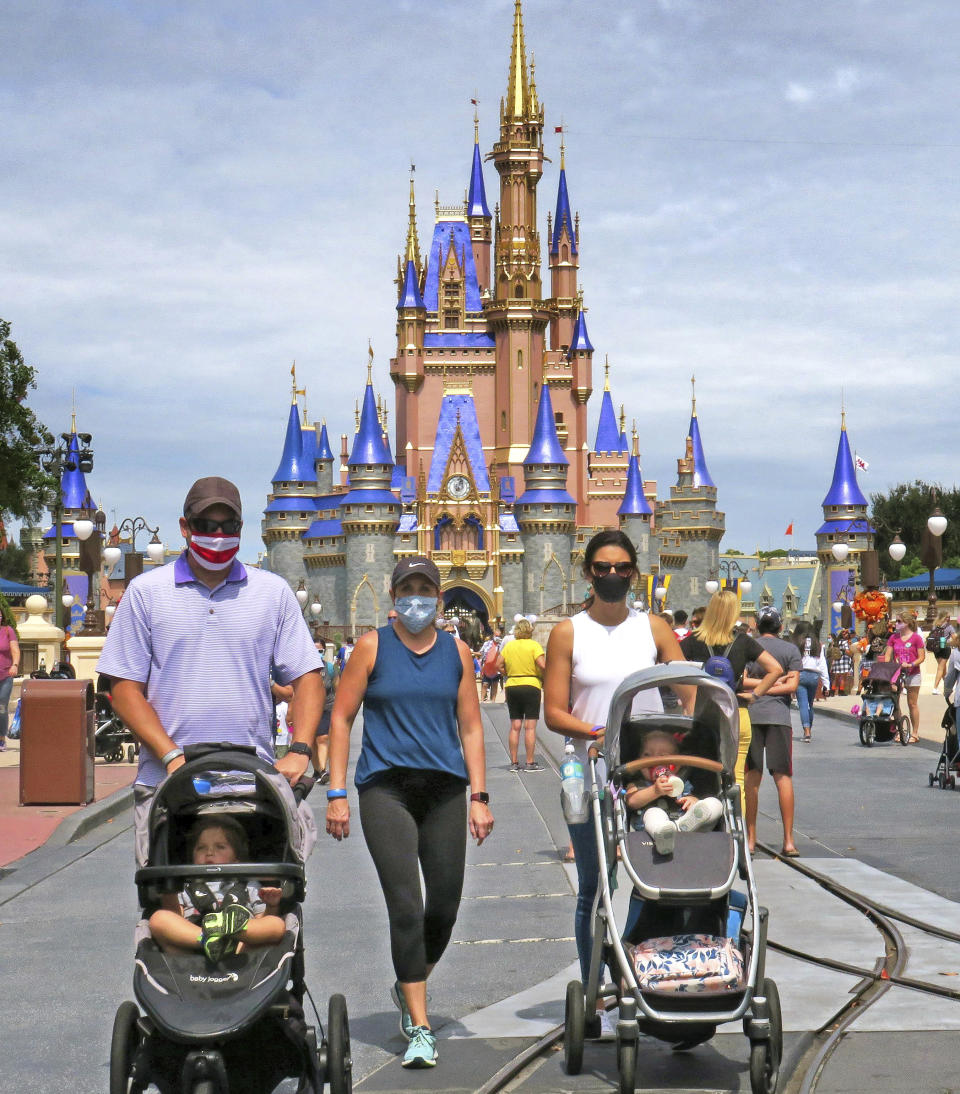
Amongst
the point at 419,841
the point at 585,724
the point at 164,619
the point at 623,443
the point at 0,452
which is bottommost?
the point at 419,841

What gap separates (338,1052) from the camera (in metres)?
4.48

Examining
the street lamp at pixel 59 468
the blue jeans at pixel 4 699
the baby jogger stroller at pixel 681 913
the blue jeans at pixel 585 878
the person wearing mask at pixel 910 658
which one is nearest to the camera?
the baby jogger stroller at pixel 681 913

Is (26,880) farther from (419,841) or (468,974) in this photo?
(419,841)

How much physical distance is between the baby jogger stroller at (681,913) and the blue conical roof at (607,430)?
308ft

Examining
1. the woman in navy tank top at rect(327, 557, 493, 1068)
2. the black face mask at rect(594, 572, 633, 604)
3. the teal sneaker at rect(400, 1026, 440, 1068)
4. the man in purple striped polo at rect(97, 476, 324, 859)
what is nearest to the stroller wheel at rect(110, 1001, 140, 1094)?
the man in purple striped polo at rect(97, 476, 324, 859)

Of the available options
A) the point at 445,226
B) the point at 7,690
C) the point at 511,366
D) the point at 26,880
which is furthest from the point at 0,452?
the point at 445,226

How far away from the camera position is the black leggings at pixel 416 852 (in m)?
5.41

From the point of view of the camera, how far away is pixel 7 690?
65.3 ft

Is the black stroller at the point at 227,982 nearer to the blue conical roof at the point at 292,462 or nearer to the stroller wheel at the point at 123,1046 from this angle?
the stroller wheel at the point at 123,1046

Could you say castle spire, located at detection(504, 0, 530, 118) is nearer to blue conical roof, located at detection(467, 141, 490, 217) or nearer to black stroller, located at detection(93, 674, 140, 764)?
blue conical roof, located at detection(467, 141, 490, 217)

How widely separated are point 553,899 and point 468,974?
2000mm

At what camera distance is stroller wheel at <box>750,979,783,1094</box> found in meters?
4.63

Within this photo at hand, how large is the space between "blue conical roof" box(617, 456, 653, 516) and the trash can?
80.6m

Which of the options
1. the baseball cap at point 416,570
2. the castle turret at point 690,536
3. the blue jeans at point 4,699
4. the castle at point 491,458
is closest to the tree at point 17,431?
the blue jeans at point 4,699
